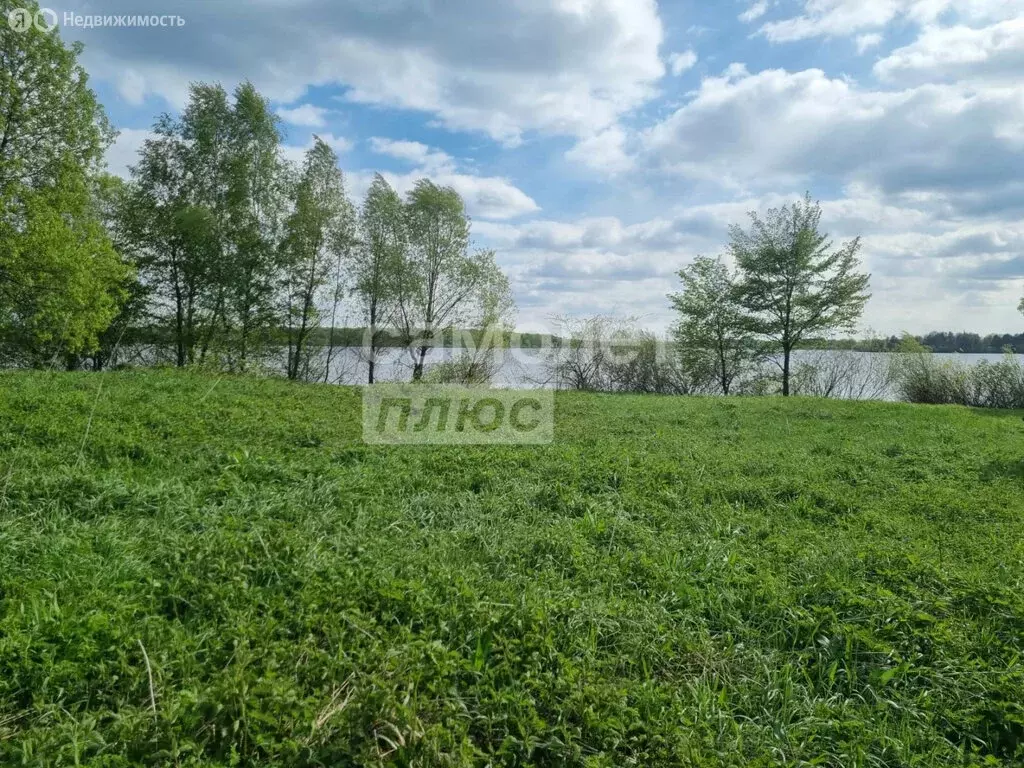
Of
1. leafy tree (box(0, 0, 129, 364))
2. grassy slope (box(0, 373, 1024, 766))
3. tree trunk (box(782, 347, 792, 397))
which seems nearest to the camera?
grassy slope (box(0, 373, 1024, 766))

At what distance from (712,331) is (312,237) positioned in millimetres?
15170

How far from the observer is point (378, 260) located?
21219 mm

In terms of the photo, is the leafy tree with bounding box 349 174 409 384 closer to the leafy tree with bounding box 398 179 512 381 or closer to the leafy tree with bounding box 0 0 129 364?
the leafy tree with bounding box 398 179 512 381

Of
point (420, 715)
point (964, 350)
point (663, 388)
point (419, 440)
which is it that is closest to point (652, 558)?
point (420, 715)

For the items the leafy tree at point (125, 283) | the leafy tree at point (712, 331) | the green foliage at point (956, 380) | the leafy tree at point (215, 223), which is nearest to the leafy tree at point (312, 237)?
the leafy tree at point (215, 223)

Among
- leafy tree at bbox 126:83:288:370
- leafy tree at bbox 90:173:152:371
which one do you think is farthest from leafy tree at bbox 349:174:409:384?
leafy tree at bbox 90:173:152:371

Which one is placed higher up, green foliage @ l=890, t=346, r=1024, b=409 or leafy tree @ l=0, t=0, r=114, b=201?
leafy tree @ l=0, t=0, r=114, b=201

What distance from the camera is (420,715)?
7.08 feet

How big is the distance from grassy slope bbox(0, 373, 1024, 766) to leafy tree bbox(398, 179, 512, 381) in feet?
53.2

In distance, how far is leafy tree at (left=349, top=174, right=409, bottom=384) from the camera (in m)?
21.1

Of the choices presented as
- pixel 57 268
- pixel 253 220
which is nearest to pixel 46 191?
pixel 57 268

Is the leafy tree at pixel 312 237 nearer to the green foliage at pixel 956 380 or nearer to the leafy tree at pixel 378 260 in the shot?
the leafy tree at pixel 378 260

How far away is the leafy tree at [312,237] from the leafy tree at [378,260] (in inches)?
29.9

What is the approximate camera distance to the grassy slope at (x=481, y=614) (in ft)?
6.75
